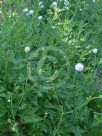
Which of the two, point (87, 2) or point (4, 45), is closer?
point (4, 45)

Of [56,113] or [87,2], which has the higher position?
[87,2]

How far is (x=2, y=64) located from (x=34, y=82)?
30 centimetres

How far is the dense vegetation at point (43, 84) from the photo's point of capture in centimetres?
273

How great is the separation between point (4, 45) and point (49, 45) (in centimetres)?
60

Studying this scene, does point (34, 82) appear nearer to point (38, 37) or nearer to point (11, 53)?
point (11, 53)

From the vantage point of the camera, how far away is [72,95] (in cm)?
301

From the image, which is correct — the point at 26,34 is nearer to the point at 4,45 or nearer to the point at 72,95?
the point at 4,45

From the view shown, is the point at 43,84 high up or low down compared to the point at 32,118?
up

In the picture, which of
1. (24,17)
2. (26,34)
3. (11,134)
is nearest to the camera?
(11,134)

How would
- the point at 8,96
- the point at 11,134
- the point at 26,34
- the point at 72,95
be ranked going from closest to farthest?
the point at 8,96 → the point at 11,134 → the point at 72,95 → the point at 26,34

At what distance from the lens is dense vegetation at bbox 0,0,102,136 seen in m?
2.73

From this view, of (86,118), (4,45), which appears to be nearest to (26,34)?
(4,45)

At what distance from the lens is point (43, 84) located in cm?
278

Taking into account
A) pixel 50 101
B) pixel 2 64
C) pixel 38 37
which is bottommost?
pixel 50 101
